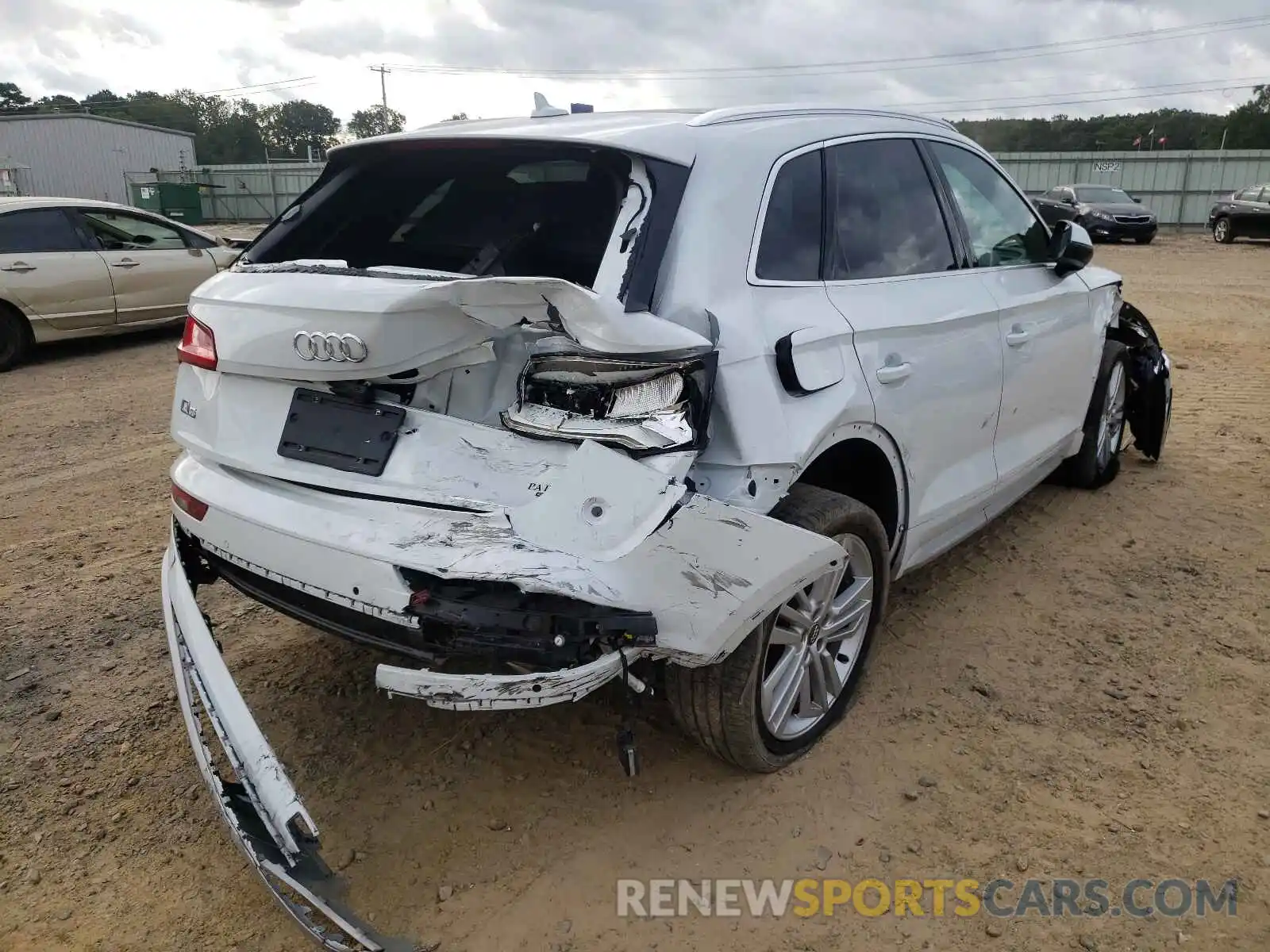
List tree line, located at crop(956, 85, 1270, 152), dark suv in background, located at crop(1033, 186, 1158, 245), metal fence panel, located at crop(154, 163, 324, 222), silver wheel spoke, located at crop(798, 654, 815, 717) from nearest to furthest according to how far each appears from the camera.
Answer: silver wheel spoke, located at crop(798, 654, 815, 717) → dark suv in background, located at crop(1033, 186, 1158, 245) → metal fence panel, located at crop(154, 163, 324, 222) → tree line, located at crop(956, 85, 1270, 152)

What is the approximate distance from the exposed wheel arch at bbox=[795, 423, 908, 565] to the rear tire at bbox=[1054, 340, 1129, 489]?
2.21 metres

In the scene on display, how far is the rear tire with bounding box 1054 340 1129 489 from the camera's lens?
4848mm

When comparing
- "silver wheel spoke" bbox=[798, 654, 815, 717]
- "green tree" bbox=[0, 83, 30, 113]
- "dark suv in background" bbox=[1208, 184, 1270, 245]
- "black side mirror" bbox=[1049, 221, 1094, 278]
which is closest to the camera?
"silver wheel spoke" bbox=[798, 654, 815, 717]

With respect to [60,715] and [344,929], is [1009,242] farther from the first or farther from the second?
[60,715]

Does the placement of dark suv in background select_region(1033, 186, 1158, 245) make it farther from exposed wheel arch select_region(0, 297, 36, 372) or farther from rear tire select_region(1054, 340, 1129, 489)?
exposed wheel arch select_region(0, 297, 36, 372)

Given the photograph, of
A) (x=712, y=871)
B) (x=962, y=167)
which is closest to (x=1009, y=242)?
(x=962, y=167)

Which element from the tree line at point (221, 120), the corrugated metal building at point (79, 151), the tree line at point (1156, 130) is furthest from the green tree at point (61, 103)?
the tree line at point (1156, 130)

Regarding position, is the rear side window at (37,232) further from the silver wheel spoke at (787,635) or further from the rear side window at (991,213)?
the silver wheel spoke at (787,635)

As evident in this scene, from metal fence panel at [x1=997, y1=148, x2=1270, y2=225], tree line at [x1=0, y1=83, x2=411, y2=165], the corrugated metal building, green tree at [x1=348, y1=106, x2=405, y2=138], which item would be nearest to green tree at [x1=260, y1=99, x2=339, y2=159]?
tree line at [x1=0, y1=83, x2=411, y2=165]

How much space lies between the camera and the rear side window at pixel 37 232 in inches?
336

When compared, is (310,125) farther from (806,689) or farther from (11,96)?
(806,689)

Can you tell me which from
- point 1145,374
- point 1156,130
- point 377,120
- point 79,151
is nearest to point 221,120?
point 377,120

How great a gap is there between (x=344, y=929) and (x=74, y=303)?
861 centimetres

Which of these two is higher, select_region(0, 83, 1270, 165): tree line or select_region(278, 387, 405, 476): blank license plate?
select_region(0, 83, 1270, 165): tree line
